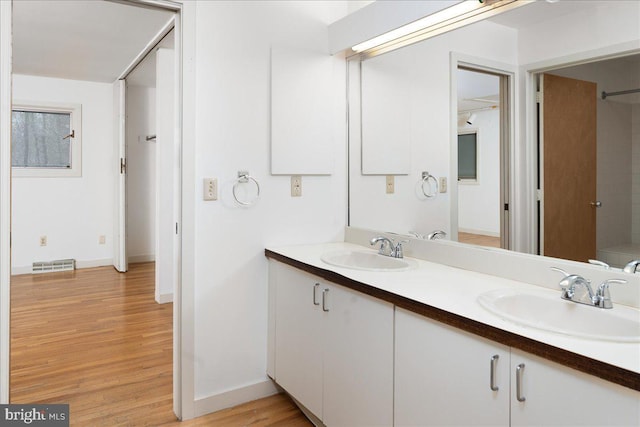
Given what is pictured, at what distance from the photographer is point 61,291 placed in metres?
4.62

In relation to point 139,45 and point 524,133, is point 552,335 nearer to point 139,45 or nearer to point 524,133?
point 524,133

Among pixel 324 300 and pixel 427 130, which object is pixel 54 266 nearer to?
pixel 324 300

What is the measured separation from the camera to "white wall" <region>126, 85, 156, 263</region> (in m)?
6.13

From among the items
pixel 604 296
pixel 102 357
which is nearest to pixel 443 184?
pixel 604 296

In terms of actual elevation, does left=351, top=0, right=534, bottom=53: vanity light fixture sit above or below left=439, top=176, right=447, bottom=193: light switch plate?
above

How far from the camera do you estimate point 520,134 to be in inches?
70.7

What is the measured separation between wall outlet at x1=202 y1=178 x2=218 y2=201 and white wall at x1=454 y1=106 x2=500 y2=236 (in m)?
1.18

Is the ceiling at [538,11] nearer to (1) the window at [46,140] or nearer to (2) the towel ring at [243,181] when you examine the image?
(2) the towel ring at [243,181]

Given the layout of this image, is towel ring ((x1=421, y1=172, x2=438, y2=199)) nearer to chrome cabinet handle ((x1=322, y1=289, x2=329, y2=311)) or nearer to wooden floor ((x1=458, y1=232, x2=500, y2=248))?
wooden floor ((x1=458, y1=232, x2=500, y2=248))

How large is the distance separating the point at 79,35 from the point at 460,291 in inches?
159

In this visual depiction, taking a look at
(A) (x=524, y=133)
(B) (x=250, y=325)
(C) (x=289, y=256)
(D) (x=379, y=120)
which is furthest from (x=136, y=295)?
(A) (x=524, y=133)

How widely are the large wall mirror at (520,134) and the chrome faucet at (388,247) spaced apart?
117 millimetres

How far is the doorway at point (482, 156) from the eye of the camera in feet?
6.08

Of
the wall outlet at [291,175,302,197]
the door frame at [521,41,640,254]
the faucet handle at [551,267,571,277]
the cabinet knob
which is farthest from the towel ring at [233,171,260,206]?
the faucet handle at [551,267,571,277]
